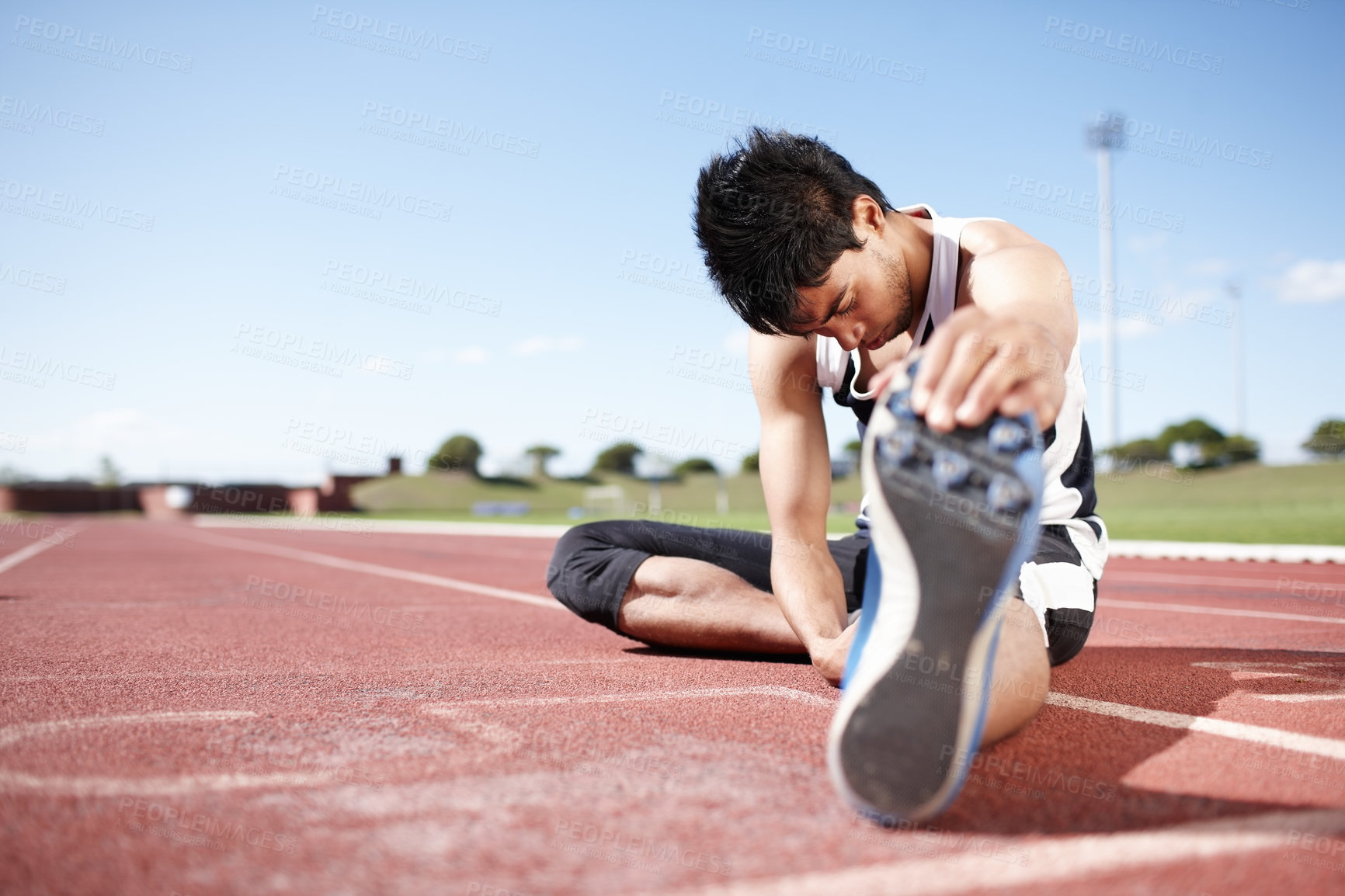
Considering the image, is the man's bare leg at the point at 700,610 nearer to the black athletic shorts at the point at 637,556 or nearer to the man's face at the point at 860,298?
the black athletic shorts at the point at 637,556

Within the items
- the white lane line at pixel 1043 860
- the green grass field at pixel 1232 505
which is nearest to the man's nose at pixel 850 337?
the white lane line at pixel 1043 860

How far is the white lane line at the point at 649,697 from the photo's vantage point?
2.45 meters

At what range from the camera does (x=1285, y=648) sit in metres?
3.66

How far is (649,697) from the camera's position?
A: 2.54 m

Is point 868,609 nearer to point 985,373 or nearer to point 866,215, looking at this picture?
point 985,373

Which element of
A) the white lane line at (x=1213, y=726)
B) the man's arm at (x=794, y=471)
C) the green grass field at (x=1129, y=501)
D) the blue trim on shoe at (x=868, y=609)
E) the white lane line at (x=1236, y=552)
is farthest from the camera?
the green grass field at (x=1129, y=501)

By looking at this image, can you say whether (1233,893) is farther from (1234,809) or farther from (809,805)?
(809,805)

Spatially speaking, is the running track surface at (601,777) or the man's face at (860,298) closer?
the running track surface at (601,777)

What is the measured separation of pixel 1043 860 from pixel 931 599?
38cm

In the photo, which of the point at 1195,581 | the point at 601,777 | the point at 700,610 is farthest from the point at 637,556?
the point at 1195,581

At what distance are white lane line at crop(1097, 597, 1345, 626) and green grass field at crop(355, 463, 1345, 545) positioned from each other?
2.92 m

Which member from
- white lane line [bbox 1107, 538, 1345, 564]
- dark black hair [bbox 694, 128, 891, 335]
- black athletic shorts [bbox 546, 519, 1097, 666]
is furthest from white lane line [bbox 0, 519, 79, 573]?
white lane line [bbox 1107, 538, 1345, 564]

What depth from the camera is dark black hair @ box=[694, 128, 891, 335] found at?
2.29m

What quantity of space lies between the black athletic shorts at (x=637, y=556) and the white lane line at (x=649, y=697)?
1.77ft
